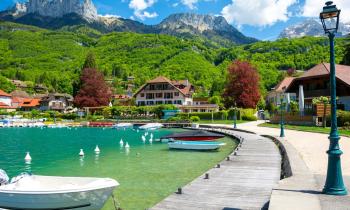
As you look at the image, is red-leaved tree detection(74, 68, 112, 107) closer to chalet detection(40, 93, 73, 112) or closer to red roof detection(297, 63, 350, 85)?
chalet detection(40, 93, 73, 112)

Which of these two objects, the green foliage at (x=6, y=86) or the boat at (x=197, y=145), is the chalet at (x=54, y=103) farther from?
the boat at (x=197, y=145)

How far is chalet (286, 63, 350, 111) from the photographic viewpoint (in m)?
47.6

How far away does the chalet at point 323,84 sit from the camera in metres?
47.6

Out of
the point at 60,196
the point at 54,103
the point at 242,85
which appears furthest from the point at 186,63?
the point at 60,196

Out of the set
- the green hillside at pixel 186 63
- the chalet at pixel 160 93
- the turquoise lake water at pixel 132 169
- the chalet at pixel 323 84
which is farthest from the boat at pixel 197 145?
the green hillside at pixel 186 63

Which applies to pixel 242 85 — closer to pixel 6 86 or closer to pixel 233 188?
pixel 233 188

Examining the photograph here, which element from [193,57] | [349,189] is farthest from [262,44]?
[349,189]

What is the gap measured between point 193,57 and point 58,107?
242 ft

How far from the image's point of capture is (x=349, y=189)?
995cm

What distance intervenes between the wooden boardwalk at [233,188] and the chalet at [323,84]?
34.0 m

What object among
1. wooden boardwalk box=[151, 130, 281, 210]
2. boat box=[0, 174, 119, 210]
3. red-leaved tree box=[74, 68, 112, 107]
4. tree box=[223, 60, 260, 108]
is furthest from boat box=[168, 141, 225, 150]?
red-leaved tree box=[74, 68, 112, 107]

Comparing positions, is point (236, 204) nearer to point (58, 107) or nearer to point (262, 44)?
point (58, 107)

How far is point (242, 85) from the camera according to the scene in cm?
7525

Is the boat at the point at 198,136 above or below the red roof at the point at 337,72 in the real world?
below
